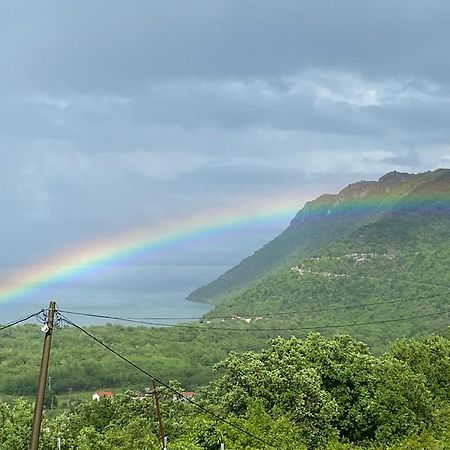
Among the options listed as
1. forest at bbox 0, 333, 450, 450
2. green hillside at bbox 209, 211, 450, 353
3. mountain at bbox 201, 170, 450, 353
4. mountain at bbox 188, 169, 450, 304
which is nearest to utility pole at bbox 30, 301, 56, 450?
forest at bbox 0, 333, 450, 450

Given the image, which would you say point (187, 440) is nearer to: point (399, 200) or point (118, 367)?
point (118, 367)

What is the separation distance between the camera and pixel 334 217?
146 meters

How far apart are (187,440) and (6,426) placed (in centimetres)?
546

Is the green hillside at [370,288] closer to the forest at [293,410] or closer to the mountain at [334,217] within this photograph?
the mountain at [334,217]

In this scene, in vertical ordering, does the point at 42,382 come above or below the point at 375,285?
below

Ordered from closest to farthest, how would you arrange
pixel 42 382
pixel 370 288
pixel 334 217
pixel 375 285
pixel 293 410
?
1. pixel 42 382
2. pixel 293 410
3. pixel 370 288
4. pixel 375 285
5. pixel 334 217

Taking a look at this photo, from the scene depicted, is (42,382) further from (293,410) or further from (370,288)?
(370,288)

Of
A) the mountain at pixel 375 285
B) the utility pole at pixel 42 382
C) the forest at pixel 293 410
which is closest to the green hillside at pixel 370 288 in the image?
the mountain at pixel 375 285

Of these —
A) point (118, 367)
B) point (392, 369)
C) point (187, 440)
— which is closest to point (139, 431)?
point (187, 440)

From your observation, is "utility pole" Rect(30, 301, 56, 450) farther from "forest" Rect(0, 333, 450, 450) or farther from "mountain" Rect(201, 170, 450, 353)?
"mountain" Rect(201, 170, 450, 353)

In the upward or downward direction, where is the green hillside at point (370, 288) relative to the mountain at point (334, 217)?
downward

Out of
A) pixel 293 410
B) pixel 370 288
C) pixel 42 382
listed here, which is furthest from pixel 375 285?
pixel 42 382

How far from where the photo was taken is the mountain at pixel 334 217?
11412cm

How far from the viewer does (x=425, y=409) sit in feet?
66.6
